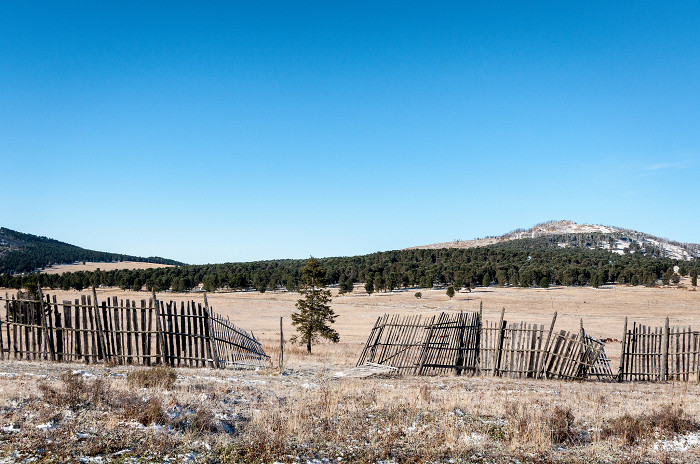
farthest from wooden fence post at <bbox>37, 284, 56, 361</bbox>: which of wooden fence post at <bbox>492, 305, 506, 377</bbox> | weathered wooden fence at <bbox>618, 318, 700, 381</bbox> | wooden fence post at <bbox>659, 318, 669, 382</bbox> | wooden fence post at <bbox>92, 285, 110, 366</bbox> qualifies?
wooden fence post at <bbox>659, 318, 669, 382</bbox>

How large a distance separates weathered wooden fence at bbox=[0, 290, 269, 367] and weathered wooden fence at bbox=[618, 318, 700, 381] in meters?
13.6

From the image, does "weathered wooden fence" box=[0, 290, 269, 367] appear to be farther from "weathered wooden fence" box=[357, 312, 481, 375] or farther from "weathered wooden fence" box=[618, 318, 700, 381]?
"weathered wooden fence" box=[618, 318, 700, 381]

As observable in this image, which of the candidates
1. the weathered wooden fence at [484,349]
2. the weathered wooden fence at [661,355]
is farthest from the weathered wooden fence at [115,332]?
the weathered wooden fence at [661,355]

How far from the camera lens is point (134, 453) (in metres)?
5.41

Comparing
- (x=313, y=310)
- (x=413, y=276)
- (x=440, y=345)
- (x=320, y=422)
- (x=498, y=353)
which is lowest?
(x=413, y=276)

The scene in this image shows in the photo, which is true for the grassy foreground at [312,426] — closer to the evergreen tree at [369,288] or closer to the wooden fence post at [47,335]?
the wooden fence post at [47,335]

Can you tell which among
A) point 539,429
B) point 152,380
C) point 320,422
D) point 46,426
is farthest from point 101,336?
point 539,429

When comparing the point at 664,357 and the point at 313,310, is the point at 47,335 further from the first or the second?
the point at 664,357

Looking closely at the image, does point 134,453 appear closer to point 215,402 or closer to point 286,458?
point 286,458

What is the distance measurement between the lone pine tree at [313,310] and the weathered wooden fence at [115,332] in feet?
57.7

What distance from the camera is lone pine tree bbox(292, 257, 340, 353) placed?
3192cm

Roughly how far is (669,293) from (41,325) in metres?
89.9

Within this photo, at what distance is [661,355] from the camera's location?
49.6ft

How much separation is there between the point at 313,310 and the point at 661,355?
21664 millimetres
